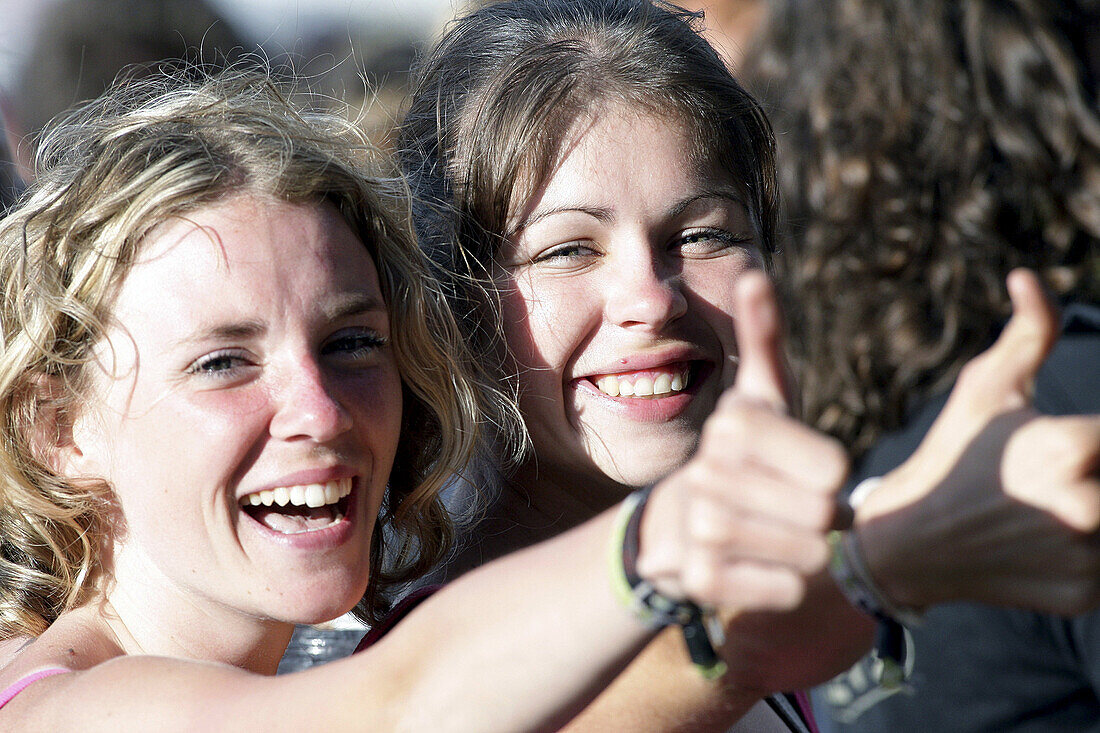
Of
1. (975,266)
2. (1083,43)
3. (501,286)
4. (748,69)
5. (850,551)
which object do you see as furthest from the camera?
(748,69)

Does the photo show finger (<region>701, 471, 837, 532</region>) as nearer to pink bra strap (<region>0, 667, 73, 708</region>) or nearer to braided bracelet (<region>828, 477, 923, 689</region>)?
braided bracelet (<region>828, 477, 923, 689</region>)

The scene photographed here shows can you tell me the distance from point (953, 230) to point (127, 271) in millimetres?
1436

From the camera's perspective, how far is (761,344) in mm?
1006

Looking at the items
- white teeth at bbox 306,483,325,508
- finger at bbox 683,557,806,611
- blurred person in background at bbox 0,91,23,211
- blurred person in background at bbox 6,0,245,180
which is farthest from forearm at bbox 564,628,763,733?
blurred person in background at bbox 6,0,245,180

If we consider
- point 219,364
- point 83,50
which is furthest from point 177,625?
point 83,50

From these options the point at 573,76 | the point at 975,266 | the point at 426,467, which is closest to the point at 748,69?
the point at 573,76

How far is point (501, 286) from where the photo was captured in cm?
213

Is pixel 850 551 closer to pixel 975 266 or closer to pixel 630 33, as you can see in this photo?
pixel 975 266

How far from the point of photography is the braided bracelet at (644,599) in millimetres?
1064

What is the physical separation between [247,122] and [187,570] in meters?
0.81

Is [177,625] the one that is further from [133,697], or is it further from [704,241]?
[704,241]

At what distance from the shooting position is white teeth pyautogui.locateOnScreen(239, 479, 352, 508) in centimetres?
171

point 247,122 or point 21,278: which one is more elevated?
point 247,122

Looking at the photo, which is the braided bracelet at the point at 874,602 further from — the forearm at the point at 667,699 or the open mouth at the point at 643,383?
the open mouth at the point at 643,383
